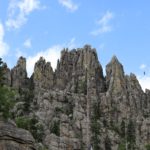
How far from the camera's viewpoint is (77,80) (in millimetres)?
180625

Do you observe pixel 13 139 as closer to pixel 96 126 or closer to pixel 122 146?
pixel 122 146

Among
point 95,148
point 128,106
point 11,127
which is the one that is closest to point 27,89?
point 128,106

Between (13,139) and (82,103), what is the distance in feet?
389

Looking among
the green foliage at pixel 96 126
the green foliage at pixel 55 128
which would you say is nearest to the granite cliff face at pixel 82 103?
the green foliage at pixel 96 126

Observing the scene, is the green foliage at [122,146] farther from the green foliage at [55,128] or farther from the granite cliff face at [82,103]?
the green foliage at [55,128]

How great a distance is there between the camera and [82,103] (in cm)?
15750

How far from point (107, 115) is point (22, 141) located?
12608cm

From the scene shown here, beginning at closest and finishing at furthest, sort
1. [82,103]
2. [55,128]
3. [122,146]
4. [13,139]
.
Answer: [13,139] < [122,146] < [55,128] < [82,103]

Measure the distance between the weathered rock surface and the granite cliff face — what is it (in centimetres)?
7563

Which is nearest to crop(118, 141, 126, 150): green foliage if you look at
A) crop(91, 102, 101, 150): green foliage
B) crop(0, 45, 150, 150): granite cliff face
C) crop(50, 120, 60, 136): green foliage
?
crop(0, 45, 150, 150): granite cliff face

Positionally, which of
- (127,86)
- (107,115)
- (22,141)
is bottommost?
(22,141)

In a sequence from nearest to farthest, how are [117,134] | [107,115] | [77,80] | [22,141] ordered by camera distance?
[22,141] → [117,134] → [107,115] → [77,80]

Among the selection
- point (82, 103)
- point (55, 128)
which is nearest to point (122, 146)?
point (55, 128)

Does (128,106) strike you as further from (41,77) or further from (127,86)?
(41,77)
